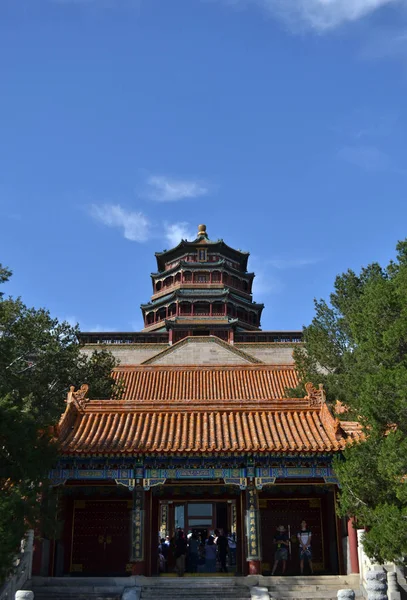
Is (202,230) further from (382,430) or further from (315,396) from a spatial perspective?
(382,430)

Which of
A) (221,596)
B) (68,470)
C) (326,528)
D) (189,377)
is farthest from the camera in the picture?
(189,377)

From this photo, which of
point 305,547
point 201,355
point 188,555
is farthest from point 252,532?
point 201,355

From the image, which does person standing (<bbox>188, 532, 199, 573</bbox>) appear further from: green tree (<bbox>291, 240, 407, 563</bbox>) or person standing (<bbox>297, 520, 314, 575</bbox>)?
green tree (<bbox>291, 240, 407, 563</bbox>)

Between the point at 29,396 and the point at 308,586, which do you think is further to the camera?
the point at 29,396

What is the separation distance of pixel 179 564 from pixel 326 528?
Answer: 13.6 feet

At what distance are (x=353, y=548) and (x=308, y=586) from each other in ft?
4.84

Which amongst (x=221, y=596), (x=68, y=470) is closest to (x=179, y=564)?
(x=221, y=596)

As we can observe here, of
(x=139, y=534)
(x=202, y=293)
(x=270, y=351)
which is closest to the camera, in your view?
(x=139, y=534)

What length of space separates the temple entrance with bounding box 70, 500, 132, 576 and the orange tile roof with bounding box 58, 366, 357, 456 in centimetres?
228

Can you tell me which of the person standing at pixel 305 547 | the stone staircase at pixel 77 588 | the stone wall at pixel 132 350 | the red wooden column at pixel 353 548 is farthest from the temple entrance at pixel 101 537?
the stone wall at pixel 132 350

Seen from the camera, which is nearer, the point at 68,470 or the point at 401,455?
the point at 401,455

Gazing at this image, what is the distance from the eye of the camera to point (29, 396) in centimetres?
2033

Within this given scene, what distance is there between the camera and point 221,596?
1316cm

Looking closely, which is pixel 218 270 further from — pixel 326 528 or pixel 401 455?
pixel 401 455
